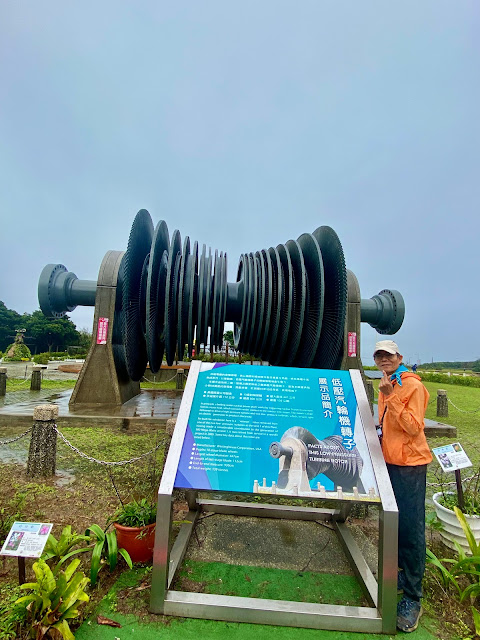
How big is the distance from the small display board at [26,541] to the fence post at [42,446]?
8.23 ft

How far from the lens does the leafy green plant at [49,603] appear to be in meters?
2.01

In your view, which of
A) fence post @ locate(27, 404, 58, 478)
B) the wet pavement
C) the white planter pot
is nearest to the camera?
the white planter pot

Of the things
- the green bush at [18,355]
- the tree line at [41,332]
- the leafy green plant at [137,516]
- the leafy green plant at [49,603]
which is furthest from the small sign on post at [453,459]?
the tree line at [41,332]

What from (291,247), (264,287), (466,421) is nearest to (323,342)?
(264,287)

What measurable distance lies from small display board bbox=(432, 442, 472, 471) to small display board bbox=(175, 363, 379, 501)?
1.15m

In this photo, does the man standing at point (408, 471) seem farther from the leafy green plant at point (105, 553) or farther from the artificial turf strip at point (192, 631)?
the leafy green plant at point (105, 553)

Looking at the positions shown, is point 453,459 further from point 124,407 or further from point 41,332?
point 41,332

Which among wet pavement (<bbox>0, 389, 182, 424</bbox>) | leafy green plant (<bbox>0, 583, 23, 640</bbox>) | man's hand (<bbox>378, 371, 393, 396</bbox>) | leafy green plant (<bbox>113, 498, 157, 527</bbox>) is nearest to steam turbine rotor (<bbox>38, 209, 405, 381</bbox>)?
wet pavement (<bbox>0, 389, 182, 424</bbox>)

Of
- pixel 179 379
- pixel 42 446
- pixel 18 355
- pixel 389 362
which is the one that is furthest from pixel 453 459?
pixel 18 355

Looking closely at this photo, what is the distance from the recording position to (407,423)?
96.3 inches

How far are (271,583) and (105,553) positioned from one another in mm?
1301

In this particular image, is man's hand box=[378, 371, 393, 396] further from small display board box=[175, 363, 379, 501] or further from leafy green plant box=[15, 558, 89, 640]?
leafy green plant box=[15, 558, 89, 640]

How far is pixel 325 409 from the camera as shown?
278 centimetres

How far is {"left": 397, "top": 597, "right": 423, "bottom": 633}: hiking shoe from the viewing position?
232 centimetres
